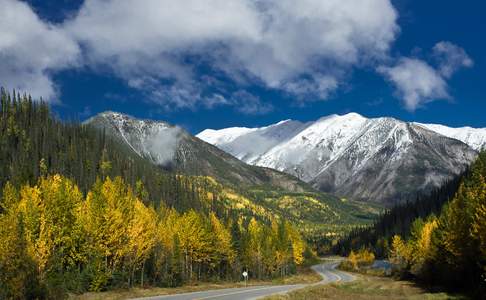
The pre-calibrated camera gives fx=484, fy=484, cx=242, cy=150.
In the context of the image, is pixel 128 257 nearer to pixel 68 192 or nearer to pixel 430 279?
pixel 68 192

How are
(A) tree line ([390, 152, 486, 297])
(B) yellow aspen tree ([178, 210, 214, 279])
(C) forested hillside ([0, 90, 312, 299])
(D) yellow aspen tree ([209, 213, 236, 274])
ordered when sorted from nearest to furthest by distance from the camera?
(A) tree line ([390, 152, 486, 297]) → (C) forested hillside ([0, 90, 312, 299]) → (B) yellow aspen tree ([178, 210, 214, 279]) → (D) yellow aspen tree ([209, 213, 236, 274])

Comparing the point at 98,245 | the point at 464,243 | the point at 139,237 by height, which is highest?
the point at 139,237

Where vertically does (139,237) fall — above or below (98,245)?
above

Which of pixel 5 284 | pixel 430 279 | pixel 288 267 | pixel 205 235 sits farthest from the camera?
pixel 288 267

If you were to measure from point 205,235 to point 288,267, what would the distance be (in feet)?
167

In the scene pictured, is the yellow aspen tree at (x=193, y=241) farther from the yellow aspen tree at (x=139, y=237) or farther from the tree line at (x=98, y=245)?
the yellow aspen tree at (x=139, y=237)

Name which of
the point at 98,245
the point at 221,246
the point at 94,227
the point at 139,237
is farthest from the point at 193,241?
the point at 94,227

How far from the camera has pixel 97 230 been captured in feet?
214

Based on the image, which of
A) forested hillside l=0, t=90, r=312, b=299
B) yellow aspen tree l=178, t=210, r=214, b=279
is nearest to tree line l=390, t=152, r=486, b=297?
forested hillside l=0, t=90, r=312, b=299

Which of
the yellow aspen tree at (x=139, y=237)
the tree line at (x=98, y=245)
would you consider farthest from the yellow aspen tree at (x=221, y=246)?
the yellow aspen tree at (x=139, y=237)

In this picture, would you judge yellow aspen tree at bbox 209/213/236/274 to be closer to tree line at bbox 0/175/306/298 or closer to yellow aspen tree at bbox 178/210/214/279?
tree line at bbox 0/175/306/298

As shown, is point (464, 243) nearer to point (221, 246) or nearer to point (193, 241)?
point (193, 241)

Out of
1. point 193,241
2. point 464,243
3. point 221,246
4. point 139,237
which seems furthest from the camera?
point 221,246

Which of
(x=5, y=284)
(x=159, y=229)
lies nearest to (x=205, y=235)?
(x=159, y=229)
